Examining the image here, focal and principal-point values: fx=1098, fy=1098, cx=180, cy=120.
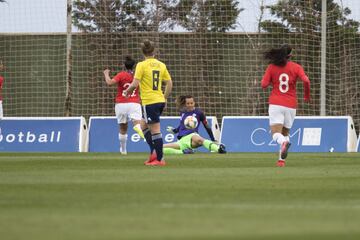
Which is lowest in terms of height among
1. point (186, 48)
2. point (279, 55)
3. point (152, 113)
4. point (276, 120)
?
point (276, 120)

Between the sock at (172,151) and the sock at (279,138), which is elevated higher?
the sock at (279,138)

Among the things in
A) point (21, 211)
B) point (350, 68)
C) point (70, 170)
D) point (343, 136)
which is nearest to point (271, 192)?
point (21, 211)

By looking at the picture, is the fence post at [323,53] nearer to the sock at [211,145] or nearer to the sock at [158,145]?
the sock at [211,145]

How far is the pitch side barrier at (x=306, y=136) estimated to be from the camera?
27.8 m

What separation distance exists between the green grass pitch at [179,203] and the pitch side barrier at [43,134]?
12.1 m

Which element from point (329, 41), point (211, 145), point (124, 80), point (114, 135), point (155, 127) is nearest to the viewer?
point (155, 127)

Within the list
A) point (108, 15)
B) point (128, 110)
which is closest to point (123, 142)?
point (128, 110)

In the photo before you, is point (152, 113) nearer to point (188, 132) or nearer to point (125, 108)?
point (125, 108)

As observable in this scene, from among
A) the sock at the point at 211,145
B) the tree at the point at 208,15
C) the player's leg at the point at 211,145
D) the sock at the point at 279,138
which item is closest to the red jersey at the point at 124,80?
the player's leg at the point at 211,145

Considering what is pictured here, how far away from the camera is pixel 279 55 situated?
58.8 feet

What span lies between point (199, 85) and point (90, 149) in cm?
418

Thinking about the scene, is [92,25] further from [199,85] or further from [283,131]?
[283,131]

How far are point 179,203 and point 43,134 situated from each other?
1955 centimetres

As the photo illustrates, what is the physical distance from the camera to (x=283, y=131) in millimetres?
18594
